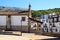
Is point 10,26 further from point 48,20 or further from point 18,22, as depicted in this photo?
point 48,20

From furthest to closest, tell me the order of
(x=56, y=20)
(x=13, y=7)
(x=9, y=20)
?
1. (x=13, y=7)
2. (x=9, y=20)
3. (x=56, y=20)

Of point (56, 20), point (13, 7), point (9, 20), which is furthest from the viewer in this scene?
point (13, 7)

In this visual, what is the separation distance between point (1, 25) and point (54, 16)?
1303 cm

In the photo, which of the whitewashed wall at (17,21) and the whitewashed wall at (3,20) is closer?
the whitewashed wall at (3,20)

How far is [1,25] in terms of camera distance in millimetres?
45906

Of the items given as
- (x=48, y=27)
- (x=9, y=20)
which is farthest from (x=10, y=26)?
(x=48, y=27)

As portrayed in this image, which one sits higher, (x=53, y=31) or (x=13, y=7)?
(x=13, y=7)

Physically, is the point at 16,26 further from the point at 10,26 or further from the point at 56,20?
the point at 56,20

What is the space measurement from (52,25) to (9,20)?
10.1m

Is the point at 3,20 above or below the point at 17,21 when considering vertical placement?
above

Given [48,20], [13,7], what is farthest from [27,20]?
[13,7]

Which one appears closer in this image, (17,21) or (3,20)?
(3,20)

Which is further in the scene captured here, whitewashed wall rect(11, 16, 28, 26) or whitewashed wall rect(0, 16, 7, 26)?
whitewashed wall rect(11, 16, 28, 26)

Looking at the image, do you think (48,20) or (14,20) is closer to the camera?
(48,20)
